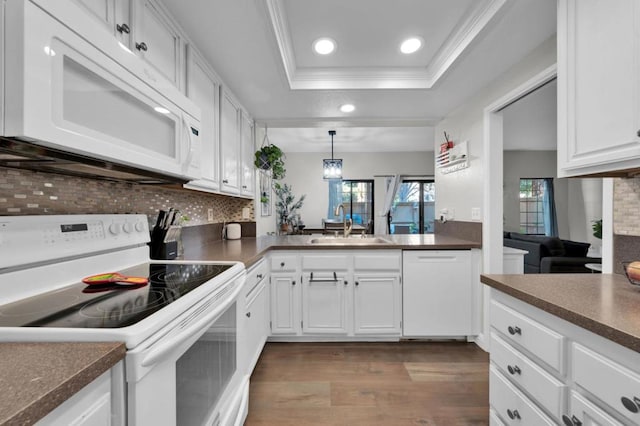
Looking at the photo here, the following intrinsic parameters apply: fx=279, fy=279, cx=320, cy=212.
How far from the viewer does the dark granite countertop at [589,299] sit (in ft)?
2.35

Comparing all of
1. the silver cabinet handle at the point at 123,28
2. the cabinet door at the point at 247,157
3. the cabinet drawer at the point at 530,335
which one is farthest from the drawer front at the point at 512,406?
the cabinet door at the point at 247,157

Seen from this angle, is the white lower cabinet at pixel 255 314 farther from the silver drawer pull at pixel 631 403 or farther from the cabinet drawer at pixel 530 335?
the silver drawer pull at pixel 631 403

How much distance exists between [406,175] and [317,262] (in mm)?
4464

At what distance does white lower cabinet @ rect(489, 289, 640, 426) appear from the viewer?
0.70 meters

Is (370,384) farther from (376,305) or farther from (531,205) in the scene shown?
(531,205)

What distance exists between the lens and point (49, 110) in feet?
2.06

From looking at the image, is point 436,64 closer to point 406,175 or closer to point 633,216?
point 633,216

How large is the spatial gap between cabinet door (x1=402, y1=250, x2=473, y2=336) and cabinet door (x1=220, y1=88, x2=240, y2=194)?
1.54 metres

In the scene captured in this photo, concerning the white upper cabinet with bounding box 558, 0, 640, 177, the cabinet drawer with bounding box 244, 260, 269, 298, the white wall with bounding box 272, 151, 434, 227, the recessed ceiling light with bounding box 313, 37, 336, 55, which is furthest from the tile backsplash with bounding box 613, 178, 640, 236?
the white wall with bounding box 272, 151, 434, 227


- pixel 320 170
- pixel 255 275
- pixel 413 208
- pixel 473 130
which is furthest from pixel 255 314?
pixel 413 208

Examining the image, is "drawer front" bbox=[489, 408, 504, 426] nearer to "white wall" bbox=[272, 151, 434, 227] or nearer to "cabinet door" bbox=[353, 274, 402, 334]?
"cabinet door" bbox=[353, 274, 402, 334]

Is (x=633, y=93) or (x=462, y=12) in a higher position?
(x=462, y=12)

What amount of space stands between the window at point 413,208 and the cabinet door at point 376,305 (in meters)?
4.10

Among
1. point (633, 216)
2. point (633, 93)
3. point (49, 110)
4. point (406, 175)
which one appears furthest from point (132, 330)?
point (406, 175)
